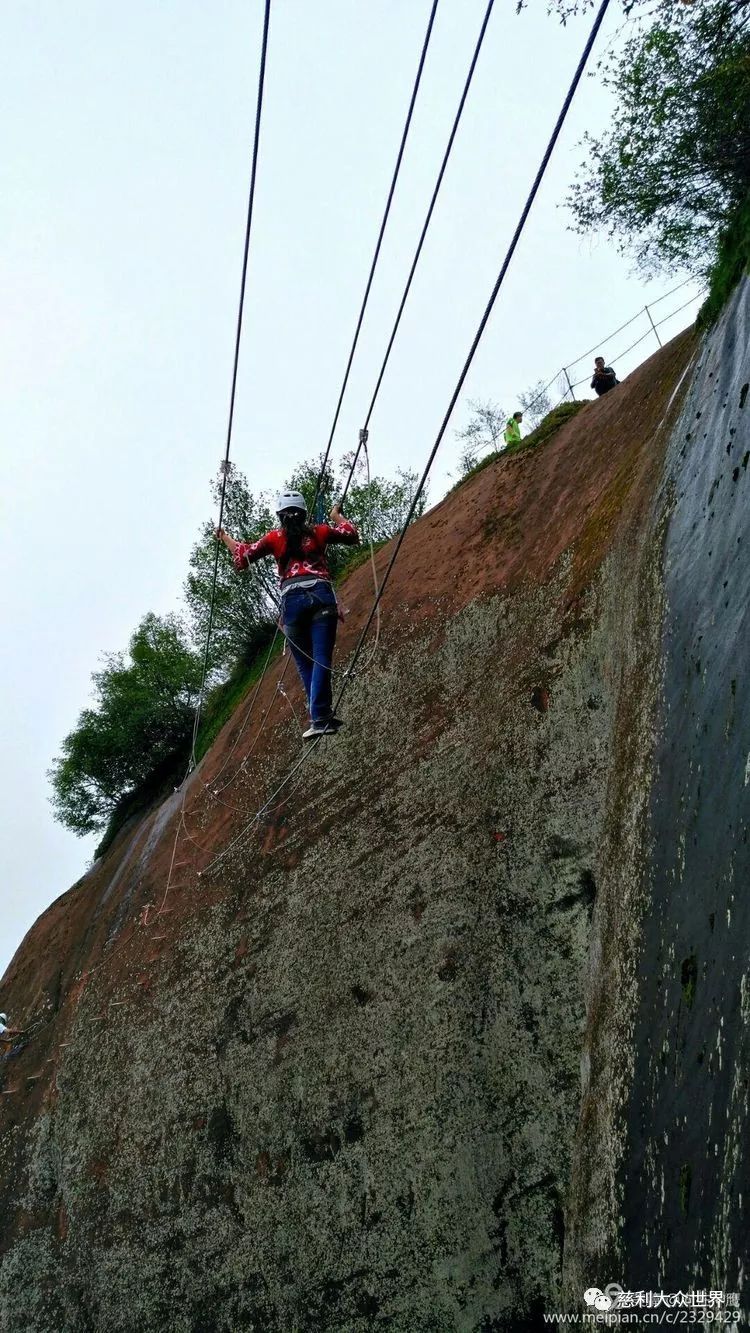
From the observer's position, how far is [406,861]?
37.8ft

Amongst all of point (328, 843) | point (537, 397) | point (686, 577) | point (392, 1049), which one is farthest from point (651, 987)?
point (537, 397)

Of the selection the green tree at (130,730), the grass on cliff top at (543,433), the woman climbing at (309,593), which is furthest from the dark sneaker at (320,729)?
the green tree at (130,730)

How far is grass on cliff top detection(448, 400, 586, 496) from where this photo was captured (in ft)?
53.9

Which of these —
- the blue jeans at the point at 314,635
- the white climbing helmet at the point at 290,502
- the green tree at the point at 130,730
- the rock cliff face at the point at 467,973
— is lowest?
the rock cliff face at the point at 467,973

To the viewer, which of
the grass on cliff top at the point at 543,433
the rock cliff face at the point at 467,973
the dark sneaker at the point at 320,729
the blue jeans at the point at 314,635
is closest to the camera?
the rock cliff face at the point at 467,973

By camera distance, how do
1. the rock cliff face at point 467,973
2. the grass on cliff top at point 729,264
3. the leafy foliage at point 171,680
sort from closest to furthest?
1. the rock cliff face at point 467,973
2. the grass on cliff top at point 729,264
3. the leafy foliage at point 171,680

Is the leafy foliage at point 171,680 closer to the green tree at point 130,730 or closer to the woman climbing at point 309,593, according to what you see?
the green tree at point 130,730

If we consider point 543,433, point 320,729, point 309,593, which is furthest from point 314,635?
point 543,433

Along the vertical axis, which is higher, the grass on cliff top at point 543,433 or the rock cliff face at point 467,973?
the grass on cliff top at point 543,433

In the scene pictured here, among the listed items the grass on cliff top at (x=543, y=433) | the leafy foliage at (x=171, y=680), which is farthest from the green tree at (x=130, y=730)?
the grass on cliff top at (x=543, y=433)

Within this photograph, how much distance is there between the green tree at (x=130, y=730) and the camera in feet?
91.4

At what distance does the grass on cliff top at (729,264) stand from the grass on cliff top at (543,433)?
545 centimetres

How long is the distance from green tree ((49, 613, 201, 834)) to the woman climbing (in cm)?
1403

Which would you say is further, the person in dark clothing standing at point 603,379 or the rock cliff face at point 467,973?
the person in dark clothing standing at point 603,379
